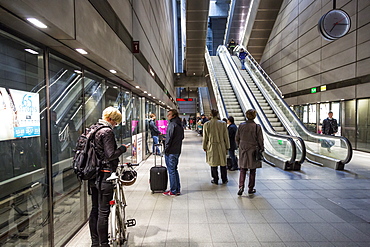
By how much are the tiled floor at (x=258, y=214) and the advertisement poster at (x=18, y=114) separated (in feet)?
5.35

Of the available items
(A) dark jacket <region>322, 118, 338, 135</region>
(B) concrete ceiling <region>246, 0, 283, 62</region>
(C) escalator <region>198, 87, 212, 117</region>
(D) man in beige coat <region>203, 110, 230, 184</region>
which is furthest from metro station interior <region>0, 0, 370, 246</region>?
(C) escalator <region>198, 87, 212, 117</region>

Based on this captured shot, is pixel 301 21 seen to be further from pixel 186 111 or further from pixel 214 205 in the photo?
pixel 186 111

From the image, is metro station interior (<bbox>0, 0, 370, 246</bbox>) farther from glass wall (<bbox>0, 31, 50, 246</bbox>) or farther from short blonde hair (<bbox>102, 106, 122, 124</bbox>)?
short blonde hair (<bbox>102, 106, 122, 124</bbox>)

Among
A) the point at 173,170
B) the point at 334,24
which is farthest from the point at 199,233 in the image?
the point at 334,24

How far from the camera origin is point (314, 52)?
42.9ft

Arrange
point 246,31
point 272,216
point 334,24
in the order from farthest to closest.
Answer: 1. point 246,31
2. point 334,24
3. point 272,216

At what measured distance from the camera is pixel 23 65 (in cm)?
262

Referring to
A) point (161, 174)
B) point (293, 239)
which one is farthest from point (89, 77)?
point (293, 239)

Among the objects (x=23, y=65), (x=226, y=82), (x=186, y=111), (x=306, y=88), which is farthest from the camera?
(x=186, y=111)

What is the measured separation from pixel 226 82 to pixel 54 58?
1380cm

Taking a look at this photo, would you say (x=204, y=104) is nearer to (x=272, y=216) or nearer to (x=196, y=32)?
(x=196, y=32)

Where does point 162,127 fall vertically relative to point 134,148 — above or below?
above

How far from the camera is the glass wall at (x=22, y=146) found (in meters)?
2.23

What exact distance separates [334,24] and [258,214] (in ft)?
34.5
